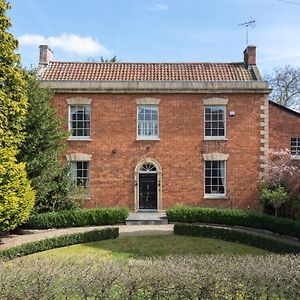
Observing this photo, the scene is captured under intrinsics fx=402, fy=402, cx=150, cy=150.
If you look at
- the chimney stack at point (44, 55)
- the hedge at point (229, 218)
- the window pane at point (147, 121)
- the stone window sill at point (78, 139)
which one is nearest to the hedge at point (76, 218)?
the hedge at point (229, 218)

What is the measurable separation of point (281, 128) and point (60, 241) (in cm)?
1650

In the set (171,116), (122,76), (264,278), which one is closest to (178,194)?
(171,116)

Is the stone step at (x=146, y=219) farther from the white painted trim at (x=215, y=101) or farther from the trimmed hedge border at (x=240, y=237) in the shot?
the white painted trim at (x=215, y=101)

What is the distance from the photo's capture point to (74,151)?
949 inches

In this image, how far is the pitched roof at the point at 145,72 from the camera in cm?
2552

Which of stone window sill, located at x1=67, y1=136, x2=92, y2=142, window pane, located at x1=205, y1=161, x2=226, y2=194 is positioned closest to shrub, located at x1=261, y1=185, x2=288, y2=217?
window pane, located at x1=205, y1=161, x2=226, y2=194

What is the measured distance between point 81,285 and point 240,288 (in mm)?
2706

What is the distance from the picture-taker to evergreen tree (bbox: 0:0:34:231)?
16.6 metres

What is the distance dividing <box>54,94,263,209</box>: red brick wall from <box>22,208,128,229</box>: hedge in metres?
3.04

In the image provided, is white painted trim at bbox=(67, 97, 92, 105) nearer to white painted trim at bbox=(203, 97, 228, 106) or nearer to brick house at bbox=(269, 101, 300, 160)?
white painted trim at bbox=(203, 97, 228, 106)

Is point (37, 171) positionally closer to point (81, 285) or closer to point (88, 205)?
point (88, 205)

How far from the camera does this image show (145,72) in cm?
2623

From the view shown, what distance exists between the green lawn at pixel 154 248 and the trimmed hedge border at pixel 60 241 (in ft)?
0.98

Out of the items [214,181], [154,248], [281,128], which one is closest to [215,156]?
[214,181]
